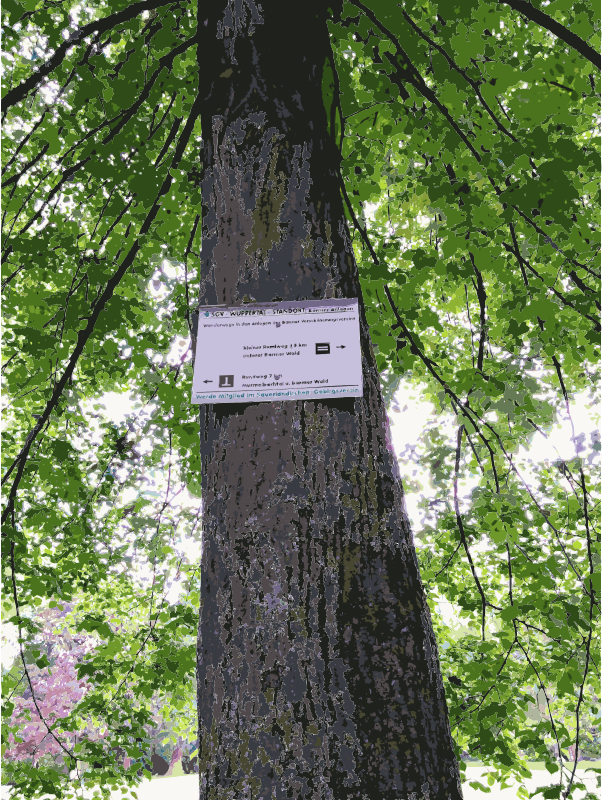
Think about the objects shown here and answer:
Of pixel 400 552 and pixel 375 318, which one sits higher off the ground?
pixel 375 318

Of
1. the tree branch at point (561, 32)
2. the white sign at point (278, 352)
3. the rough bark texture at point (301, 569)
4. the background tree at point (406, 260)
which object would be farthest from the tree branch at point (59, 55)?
the tree branch at point (561, 32)

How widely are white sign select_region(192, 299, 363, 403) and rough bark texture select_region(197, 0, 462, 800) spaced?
3cm

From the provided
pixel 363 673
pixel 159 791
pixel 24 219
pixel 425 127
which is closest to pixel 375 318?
pixel 425 127

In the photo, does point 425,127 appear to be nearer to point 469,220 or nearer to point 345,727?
point 469,220

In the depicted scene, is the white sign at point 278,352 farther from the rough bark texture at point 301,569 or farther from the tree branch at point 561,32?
the tree branch at point 561,32

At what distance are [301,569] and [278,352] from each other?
50 centimetres

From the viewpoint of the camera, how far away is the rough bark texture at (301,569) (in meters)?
0.85

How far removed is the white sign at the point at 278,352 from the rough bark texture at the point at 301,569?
0.11 ft

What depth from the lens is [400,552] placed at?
40.8 inches

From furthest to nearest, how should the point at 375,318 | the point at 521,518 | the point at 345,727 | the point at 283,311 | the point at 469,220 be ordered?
1. the point at 521,518
2. the point at 375,318
3. the point at 469,220
4. the point at 283,311
5. the point at 345,727

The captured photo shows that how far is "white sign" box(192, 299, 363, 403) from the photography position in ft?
3.77

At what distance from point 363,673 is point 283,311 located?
78 cm

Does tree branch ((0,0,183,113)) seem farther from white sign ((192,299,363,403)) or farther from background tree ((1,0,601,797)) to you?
white sign ((192,299,363,403))

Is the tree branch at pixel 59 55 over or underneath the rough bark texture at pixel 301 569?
over
